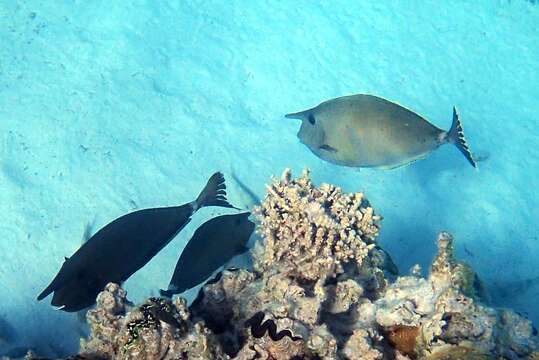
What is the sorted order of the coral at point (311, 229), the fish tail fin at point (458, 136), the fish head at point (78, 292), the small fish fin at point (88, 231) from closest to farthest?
the fish head at point (78, 292) → the coral at point (311, 229) → the fish tail fin at point (458, 136) → the small fish fin at point (88, 231)

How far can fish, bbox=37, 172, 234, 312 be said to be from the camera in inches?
121

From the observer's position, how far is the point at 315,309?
8.90 ft

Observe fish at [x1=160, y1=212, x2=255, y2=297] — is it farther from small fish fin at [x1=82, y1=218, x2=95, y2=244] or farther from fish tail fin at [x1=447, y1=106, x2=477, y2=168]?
fish tail fin at [x1=447, y1=106, x2=477, y2=168]

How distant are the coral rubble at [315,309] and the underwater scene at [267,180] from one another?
14 mm

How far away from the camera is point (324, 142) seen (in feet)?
13.8

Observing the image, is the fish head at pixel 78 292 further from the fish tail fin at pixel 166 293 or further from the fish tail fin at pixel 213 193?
the fish tail fin at pixel 213 193

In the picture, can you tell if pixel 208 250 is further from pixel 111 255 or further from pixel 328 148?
pixel 328 148

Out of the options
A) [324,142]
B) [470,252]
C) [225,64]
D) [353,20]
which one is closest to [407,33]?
[353,20]

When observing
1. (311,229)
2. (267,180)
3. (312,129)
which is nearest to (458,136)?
(312,129)

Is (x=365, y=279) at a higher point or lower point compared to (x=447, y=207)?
higher

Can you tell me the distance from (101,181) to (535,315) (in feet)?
17.6

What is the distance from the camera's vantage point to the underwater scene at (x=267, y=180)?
2850 millimetres

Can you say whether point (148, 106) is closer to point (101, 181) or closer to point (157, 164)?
point (157, 164)

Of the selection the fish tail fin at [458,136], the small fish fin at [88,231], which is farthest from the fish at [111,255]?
the fish tail fin at [458,136]
